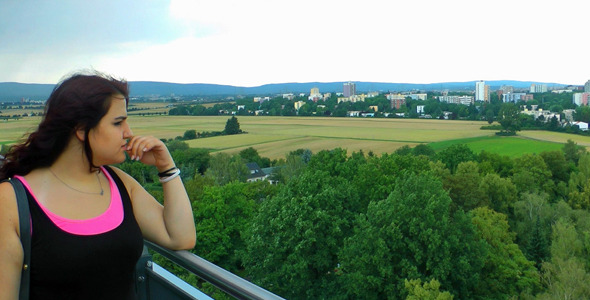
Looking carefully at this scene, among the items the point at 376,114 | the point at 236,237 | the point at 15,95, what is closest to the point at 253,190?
the point at 236,237

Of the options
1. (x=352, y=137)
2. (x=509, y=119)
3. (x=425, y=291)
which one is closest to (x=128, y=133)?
(x=425, y=291)

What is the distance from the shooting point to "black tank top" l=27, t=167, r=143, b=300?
1.23 meters

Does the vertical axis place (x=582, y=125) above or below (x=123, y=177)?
below

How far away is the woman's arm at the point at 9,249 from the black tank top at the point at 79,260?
0.11 ft

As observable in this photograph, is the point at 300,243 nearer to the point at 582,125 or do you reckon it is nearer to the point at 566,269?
the point at 566,269

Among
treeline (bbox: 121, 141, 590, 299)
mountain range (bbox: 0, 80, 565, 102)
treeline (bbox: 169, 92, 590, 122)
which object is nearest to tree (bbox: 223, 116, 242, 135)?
treeline (bbox: 169, 92, 590, 122)

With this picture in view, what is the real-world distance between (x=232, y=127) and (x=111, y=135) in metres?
38.2

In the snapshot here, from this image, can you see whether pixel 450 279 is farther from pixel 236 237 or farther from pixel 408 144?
pixel 408 144

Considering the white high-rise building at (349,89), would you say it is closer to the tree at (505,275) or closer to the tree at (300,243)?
the tree at (505,275)

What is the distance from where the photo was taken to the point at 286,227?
14562 millimetres

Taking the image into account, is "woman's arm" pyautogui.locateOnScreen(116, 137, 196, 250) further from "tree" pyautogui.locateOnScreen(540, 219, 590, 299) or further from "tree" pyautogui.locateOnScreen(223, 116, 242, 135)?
"tree" pyautogui.locateOnScreen(223, 116, 242, 135)

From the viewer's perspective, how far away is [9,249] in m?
1.19

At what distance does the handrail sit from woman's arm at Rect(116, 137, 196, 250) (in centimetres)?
5

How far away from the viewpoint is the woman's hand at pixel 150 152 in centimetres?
160
